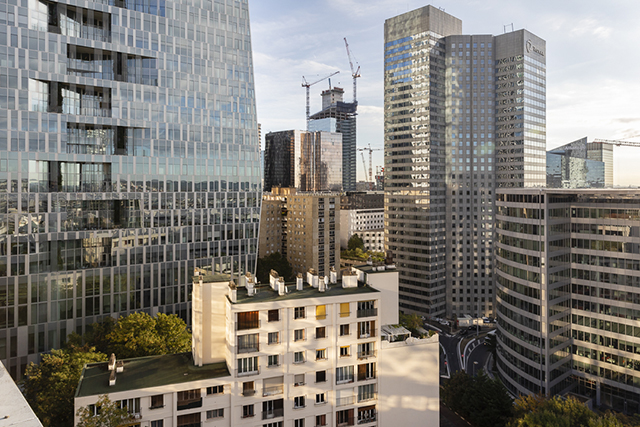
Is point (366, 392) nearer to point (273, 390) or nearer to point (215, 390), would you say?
point (273, 390)

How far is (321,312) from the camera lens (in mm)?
39188

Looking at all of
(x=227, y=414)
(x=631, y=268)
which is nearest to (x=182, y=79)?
(x=227, y=414)

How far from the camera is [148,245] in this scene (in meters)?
75.6

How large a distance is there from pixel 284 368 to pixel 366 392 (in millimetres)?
8926

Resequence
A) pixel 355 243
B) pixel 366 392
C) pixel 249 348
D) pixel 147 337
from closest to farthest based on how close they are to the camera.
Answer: pixel 249 348, pixel 366 392, pixel 147 337, pixel 355 243

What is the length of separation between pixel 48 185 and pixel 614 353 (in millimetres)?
95282

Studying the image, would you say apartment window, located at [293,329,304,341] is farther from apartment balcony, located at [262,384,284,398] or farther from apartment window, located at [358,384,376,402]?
apartment window, located at [358,384,376,402]

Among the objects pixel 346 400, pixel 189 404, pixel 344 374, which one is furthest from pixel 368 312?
pixel 189 404

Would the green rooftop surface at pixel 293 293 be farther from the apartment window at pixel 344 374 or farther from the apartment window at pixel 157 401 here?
the apartment window at pixel 157 401

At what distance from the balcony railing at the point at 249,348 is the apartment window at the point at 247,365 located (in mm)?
681

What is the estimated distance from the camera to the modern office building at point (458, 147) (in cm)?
13150

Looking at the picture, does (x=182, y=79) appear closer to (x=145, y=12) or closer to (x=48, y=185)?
(x=145, y=12)

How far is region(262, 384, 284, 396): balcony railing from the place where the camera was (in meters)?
37.4

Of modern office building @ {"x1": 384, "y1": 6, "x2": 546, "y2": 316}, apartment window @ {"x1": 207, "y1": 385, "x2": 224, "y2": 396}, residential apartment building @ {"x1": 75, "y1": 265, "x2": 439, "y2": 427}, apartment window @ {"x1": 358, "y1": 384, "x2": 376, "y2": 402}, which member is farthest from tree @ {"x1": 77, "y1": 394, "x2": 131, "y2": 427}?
modern office building @ {"x1": 384, "y1": 6, "x2": 546, "y2": 316}
